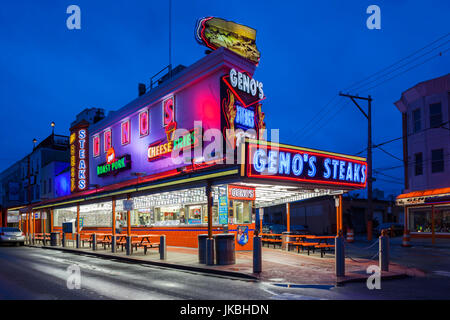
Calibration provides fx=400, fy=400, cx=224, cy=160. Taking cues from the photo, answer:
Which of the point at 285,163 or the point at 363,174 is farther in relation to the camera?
the point at 363,174

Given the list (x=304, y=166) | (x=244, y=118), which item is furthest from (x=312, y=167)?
(x=244, y=118)

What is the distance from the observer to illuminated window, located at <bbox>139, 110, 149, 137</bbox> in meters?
28.4

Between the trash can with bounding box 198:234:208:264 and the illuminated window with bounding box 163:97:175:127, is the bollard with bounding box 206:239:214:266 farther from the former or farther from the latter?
the illuminated window with bounding box 163:97:175:127

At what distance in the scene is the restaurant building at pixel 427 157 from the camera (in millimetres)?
29438

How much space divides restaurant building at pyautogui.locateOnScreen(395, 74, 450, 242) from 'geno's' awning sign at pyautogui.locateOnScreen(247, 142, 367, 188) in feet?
37.7

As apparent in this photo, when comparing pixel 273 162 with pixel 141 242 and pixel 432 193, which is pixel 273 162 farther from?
pixel 432 193

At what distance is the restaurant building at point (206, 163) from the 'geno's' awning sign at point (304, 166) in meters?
0.04

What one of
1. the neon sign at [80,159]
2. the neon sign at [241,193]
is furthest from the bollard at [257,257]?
the neon sign at [80,159]

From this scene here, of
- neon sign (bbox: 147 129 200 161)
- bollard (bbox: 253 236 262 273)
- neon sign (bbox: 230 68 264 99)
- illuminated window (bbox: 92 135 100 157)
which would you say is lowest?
bollard (bbox: 253 236 262 273)

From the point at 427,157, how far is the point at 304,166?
18723mm

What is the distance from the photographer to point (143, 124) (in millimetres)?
28875

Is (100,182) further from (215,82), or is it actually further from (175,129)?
(215,82)

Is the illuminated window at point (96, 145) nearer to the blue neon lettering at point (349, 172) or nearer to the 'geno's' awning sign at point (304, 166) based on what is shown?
the 'geno's' awning sign at point (304, 166)

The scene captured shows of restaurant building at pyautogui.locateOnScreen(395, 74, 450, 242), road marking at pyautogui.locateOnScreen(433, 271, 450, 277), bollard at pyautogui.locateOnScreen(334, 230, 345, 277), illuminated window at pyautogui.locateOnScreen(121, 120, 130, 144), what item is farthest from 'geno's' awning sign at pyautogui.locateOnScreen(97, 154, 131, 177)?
road marking at pyautogui.locateOnScreen(433, 271, 450, 277)
